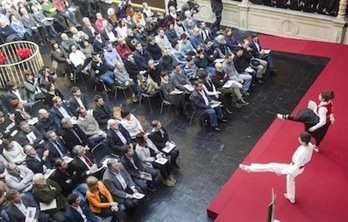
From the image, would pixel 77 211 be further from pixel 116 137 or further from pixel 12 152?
Result: pixel 12 152

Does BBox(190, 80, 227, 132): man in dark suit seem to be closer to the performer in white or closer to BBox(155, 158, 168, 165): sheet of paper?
BBox(155, 158, 168, 165): sheet of paper

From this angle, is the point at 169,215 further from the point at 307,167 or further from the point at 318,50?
the point at 318,50

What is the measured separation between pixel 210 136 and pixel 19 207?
3642 millimetres

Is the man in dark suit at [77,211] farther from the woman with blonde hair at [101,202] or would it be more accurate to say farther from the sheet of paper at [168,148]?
the sheet of paper at [168,148]

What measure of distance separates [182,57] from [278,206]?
186 inches

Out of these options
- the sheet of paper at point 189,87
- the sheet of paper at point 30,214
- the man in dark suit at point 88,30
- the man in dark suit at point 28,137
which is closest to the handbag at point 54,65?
the man in dark suit at point 88,30

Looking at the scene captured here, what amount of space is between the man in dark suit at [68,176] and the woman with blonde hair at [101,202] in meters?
0.40

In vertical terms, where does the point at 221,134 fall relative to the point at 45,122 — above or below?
below

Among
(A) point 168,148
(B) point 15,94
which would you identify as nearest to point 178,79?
(A) point 168,148

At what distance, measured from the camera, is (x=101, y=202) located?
5.57 meters

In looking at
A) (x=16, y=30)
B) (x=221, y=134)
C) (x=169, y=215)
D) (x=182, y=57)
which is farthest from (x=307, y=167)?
(x=16, y=30)

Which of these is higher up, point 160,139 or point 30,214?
point 160,139

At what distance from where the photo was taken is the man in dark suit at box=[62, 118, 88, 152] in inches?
264

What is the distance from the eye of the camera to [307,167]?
645 centimetres
